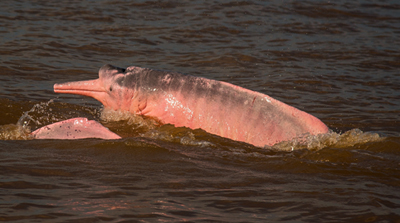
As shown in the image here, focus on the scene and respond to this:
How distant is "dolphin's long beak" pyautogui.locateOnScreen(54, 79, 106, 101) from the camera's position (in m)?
7.37

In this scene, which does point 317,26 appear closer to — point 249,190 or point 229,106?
point 229,106

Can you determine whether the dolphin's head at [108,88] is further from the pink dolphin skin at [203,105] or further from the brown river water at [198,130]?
the brown river water at [198,130]

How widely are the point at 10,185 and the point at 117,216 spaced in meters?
1.32

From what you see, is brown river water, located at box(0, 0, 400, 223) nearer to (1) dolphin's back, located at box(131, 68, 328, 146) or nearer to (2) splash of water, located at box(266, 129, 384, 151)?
(2) splash of water, located at box(266, 129, 384, 151)

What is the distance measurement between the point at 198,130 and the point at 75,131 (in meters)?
1.65

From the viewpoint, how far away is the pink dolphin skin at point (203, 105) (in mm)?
6320

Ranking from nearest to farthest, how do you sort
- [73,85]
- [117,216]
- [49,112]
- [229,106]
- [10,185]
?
[117,216]
[10,185]
[229,106]
[73,85]
[49,112]

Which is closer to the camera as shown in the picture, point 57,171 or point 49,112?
point 57,171

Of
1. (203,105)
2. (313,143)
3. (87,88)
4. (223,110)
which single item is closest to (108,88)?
(87,88)

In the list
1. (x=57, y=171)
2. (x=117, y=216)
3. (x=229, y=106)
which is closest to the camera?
(x=117, y=216)

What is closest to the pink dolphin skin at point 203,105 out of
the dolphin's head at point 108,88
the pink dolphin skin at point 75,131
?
the dolphin's head at point 108,88

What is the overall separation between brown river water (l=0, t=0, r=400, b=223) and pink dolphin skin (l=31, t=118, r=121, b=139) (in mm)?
167

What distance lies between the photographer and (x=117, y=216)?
4398mm

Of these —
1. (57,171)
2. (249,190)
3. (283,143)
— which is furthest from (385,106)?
(57,171)
